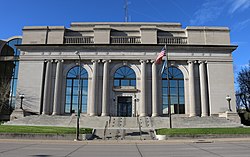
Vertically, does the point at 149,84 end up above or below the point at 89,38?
below

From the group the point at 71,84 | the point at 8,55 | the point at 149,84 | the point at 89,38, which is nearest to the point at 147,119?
the point at 149,84

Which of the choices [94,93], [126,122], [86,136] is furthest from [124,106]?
[86,136]

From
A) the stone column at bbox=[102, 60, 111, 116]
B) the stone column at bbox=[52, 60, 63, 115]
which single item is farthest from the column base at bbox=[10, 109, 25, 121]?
the stone column at bbox=[102, 60, 111, 116]

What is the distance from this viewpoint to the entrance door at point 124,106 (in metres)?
39.6

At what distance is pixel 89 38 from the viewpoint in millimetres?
41875

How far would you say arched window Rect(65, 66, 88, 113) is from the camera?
39.7m

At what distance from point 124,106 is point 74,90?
9.05 meters

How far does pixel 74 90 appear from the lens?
4031 centimetres

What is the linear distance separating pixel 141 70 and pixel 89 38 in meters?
11.0

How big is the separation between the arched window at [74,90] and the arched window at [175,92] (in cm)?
1343

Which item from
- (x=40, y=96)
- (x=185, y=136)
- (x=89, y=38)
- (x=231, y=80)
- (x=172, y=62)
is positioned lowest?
(x=185, y=136)

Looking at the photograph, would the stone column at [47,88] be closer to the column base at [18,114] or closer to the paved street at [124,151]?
the column base at [18,114]

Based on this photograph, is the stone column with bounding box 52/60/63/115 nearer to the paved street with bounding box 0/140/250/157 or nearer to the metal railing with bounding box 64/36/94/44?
the metal railing with bounding box 64/36/94/44

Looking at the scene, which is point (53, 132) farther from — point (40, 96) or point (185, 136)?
point (40, 96)
